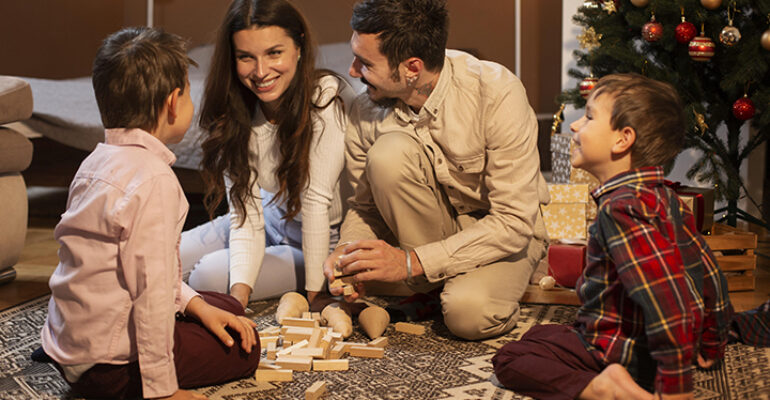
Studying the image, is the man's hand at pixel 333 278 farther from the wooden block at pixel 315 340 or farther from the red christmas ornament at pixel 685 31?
the red christmas ornament at pixel 685 31

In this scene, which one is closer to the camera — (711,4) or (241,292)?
(241,292)

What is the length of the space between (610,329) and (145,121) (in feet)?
3.41

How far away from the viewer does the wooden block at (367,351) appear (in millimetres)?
1909

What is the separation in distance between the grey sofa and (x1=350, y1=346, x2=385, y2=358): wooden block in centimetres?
132

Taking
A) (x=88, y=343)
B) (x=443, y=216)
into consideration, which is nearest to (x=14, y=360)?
(x=88, y=343)

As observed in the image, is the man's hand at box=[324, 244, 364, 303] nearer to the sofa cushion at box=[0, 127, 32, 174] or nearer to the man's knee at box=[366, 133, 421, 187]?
the man's knee at box=[366, 133, 421, 187]

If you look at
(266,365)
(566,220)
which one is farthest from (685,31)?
(266,365)

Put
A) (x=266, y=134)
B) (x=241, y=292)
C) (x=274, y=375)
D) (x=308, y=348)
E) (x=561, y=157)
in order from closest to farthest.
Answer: (x=274, y=375) → (x=308, y=348) → (x=241, y=292) → (x=266, y=134) → (x=561, y=157)

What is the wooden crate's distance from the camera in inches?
99.5

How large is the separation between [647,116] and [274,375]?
990mm

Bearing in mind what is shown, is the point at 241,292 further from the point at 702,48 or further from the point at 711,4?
the point at 711,4

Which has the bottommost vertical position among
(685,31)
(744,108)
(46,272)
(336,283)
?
(46,272)

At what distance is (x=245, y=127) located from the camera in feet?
A: 7.52

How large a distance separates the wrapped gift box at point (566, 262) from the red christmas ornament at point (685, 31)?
0.94 m
